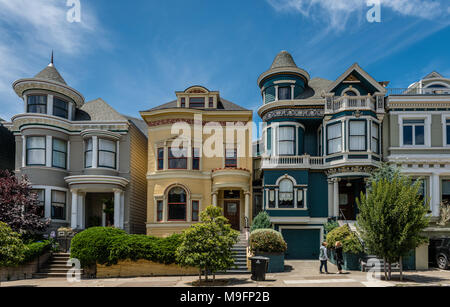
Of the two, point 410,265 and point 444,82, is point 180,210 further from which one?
point 444,82

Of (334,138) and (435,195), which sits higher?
(334,138)

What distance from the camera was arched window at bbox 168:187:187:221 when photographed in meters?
24.5

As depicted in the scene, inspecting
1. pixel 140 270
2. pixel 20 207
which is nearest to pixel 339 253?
pixel 140 270

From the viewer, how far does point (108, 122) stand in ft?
82.8

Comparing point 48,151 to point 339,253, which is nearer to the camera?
point 339,253

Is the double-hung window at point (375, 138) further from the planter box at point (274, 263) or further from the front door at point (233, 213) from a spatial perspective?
the planter box at point (274, 263)

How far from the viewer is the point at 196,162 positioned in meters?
25.2

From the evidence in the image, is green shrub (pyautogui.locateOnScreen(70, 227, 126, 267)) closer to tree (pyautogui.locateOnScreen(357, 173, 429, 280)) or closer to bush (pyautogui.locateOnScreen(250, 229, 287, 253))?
bush (pyautogui.locateOnScreen(250, 229, 287, 253))

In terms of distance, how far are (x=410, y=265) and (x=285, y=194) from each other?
26.3ft

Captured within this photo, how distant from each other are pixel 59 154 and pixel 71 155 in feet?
2.43

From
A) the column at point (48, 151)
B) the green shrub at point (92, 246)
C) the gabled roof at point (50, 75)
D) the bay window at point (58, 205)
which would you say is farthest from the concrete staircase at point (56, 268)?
the gabled roof at point (50, 75)

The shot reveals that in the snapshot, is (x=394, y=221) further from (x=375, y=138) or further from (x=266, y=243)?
(x=375, y=138)

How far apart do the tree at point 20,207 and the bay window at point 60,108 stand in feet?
16.1

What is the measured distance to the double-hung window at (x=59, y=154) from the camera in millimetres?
24609
